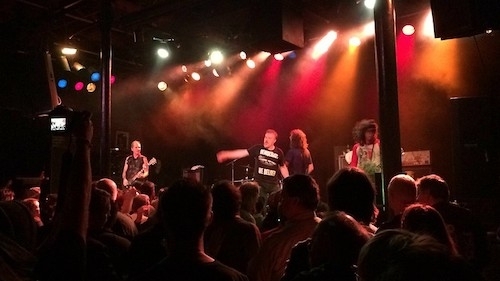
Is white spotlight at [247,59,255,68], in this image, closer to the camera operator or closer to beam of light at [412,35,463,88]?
beam of light at [412,35,463,88]

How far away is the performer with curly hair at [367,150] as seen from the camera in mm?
7164

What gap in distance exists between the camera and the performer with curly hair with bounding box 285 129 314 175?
28.1 feet

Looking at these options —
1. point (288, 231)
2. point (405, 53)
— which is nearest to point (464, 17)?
point (288, 231)

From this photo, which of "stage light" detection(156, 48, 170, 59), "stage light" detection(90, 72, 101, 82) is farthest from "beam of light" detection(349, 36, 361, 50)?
"stage light" detection(90, 72, 101, 82)

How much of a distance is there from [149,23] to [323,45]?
389 centimetres

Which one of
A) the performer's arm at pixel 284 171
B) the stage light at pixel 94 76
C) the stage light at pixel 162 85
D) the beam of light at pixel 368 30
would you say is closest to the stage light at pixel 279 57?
the beam of light at pixel 368 30

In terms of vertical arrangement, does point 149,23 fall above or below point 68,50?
above

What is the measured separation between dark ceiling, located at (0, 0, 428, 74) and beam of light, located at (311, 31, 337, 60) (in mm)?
163

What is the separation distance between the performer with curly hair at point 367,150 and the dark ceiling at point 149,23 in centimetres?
233

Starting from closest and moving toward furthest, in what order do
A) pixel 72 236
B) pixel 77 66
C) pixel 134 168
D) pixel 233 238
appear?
pixel 72 236
pixel 233 238
pixel 134 168
pixel 77 66

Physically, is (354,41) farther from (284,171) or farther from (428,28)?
(284,171)

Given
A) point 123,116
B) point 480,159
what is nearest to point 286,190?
point 480,159

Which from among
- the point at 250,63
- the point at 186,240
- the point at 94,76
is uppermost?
the point at 250,63

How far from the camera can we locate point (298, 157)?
28.2 feet
